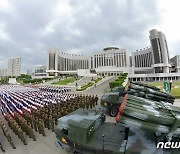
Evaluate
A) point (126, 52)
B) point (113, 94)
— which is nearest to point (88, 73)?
point (126, 52)

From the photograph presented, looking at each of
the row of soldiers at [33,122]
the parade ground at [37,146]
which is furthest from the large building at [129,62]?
the parade ground at [37,146]

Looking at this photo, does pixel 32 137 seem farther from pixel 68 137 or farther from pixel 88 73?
pixel 88 73

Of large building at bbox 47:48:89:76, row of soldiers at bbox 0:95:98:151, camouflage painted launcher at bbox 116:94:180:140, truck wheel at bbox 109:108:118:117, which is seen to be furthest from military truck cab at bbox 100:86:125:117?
large building at bbox 47:48:89:76

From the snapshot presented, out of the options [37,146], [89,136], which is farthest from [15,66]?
[89,136]

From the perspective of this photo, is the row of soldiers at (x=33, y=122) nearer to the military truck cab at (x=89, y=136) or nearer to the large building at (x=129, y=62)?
the military truck cab at (x=89, y=136)

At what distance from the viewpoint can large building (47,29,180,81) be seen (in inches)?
3110

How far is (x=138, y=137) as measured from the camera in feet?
15.3

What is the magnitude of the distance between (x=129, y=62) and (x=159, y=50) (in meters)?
31.0

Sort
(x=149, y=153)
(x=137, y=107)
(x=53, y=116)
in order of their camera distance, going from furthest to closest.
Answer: (x=53, y=116) < (x=137, y=107) < (x=149, y=153)

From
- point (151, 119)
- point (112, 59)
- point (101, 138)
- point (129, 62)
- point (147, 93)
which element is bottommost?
point (101, 138)

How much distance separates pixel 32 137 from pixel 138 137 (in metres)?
4.82

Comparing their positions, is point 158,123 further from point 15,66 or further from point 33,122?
point 15,66

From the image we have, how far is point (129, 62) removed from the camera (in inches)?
4451

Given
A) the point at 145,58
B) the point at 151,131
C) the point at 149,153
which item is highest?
the point at 145,58
